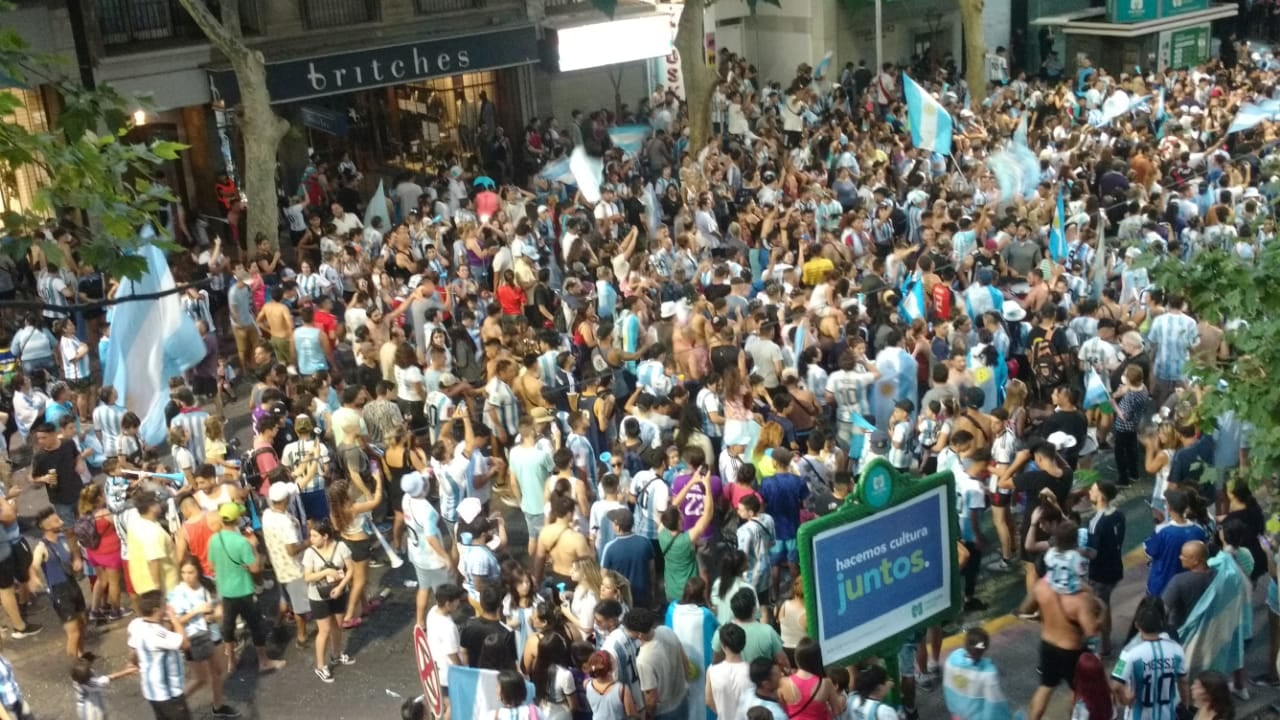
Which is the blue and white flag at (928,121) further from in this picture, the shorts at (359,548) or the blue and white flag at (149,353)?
the shorts at (359,548)

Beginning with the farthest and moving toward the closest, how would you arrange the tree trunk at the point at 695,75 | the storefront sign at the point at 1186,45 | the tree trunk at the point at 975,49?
the storefront sign at the point at 1186,45 → the tree trunk at the point at 975,49 → the tree trunk at the point at 695,75

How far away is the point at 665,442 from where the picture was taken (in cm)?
1062

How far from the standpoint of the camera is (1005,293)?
46.3 ft

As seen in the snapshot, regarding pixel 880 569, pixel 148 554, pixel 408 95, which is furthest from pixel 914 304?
pixel 408 95

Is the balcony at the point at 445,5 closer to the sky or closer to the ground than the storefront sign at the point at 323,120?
closer to the sky

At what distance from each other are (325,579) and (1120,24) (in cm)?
2345

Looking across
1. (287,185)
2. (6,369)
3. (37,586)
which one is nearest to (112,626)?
(37,586)

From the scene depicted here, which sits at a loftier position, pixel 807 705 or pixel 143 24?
pixel 143 24

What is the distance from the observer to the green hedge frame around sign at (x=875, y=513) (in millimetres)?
7281

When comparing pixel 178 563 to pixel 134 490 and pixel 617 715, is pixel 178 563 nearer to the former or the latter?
pixel 134 490

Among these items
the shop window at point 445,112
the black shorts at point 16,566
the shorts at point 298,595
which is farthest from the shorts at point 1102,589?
the shop window at point 445,112

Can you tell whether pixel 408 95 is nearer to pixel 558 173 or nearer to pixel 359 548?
pixel 558 173

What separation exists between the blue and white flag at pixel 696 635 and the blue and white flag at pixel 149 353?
5099 millimetres

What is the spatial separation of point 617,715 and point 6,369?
9540mm
